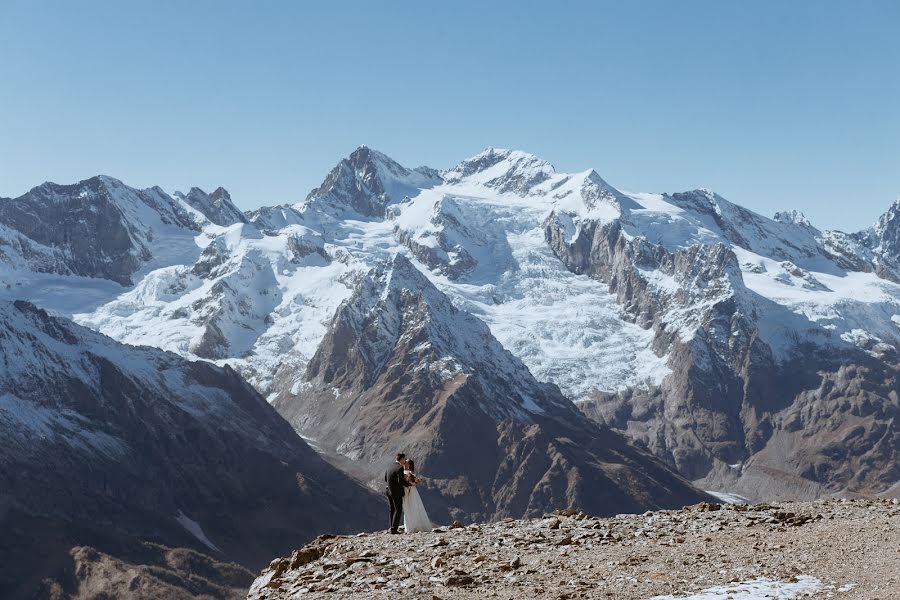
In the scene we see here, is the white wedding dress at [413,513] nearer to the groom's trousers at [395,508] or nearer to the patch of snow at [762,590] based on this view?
the groom's trousers at [395,508]

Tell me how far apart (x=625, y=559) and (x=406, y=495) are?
1245cm

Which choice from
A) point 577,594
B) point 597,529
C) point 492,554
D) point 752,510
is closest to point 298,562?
point 492,554

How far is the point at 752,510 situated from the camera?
5241 centimetres

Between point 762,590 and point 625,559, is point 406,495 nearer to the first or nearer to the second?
point 625,559

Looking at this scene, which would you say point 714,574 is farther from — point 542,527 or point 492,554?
point 542,527

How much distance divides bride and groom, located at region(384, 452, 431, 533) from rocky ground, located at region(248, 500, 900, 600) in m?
1.04

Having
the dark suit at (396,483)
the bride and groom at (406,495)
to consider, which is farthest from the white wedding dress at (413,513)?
the dark suit at (396,483)

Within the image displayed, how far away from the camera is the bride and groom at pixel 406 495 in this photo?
52.4 m

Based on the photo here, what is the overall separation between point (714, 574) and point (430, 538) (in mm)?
13026

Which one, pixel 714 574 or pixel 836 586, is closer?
pixel 836 586

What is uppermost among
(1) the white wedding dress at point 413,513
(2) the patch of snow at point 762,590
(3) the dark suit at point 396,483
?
(3) the dark suit at point 396,483

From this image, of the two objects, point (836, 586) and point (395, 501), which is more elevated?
point (395, 501)

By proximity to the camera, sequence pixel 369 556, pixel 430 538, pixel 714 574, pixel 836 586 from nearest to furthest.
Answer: pixel 836 586 → pixel 714 574 → pixel 369 556 → pixel 430 538

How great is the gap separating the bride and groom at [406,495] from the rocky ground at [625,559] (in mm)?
1035
